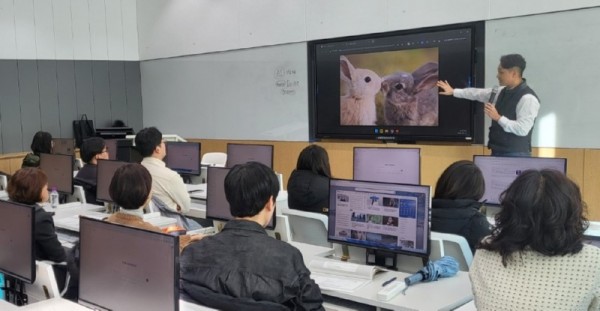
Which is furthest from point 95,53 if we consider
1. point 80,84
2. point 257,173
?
point 257,173

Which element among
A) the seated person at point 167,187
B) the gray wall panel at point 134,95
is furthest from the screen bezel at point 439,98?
the gray wall panel at point 134,95

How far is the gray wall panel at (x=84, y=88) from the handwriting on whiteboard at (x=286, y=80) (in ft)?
11.9

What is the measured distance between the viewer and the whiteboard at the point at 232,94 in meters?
8.16

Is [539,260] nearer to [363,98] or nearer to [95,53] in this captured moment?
[363,98]

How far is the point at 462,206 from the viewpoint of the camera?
3.09 m

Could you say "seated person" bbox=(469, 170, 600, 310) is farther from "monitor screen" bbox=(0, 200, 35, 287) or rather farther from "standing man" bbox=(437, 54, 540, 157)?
"standing man" bbox=(437, 54, 540, 157)

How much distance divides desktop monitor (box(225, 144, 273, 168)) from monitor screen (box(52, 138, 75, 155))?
3616mm

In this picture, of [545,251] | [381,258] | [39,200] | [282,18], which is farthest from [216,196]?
[282,18]

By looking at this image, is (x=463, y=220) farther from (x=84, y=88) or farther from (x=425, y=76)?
(x=84, y=88)

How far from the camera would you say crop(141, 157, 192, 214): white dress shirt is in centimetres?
464

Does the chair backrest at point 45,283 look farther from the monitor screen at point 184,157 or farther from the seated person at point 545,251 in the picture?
the monitor screen at point 184,157

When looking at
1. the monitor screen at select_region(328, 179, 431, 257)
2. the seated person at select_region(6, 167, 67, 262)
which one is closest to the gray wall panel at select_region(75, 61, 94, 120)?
the seated person at select_region(6, 167, 67, 262)

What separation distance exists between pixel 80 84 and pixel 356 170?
643cm

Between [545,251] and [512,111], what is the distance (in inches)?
140
